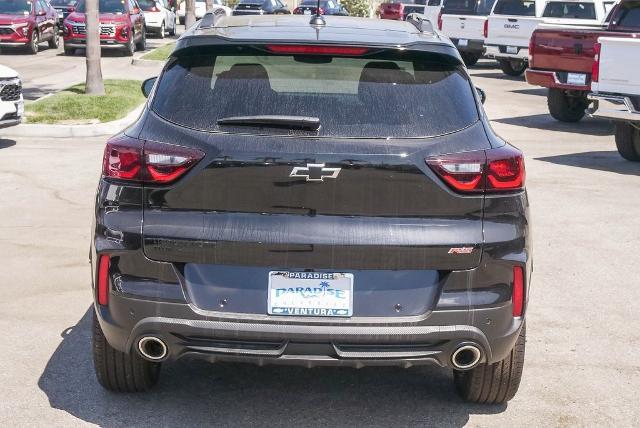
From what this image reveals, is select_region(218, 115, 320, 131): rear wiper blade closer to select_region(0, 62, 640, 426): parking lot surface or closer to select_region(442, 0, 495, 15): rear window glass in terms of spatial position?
select_region(0, 62, 640, 426): parking lot surface

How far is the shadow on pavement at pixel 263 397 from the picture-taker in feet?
16.0

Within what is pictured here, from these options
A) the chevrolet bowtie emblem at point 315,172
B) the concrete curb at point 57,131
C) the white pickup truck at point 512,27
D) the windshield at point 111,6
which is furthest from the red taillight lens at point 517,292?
the windshield at point 111,6

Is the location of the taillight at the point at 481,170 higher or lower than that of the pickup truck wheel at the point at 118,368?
higher

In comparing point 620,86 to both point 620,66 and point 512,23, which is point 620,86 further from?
point 512,23

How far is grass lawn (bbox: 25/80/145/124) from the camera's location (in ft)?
50.8

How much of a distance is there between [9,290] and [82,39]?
24.2 m

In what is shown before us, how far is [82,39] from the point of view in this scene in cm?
3009

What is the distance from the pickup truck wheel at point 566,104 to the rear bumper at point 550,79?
58 cm

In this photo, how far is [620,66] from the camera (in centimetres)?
1328

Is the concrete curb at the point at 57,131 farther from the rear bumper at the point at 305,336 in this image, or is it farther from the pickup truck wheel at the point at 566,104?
the rear bumper at the point at 305,336

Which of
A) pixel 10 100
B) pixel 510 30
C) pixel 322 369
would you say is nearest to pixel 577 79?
pixel 10 100

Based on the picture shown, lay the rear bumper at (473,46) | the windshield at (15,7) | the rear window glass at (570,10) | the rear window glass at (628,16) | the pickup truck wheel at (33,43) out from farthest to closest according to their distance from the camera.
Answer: the windshield at (15,7) < the pickup truck wheel at (33,43) < the rear bumper at (473,46) < the rear window glass at (570,10) < the rear window glass at (628,16)

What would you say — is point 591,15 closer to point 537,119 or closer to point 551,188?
point 537,119

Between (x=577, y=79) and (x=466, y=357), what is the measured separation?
13557 mm
